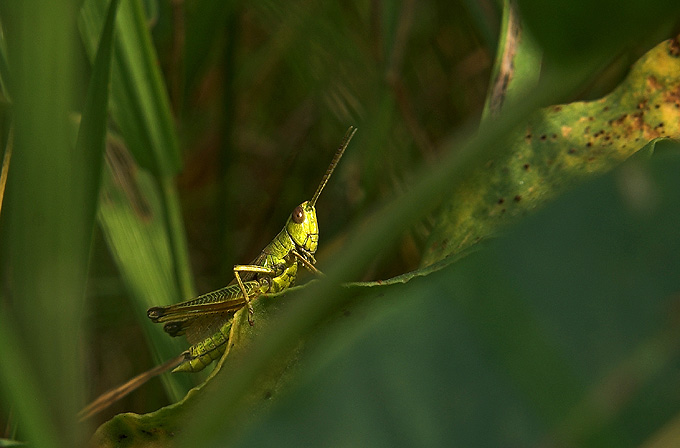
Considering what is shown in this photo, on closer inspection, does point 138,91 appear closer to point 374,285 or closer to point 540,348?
point 374,285

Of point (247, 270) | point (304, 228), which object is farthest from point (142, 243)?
point (304, 228)

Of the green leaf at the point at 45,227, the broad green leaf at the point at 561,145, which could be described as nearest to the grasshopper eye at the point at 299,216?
the broad green leaf at the point at 561,145

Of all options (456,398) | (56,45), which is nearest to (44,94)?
(56,45)

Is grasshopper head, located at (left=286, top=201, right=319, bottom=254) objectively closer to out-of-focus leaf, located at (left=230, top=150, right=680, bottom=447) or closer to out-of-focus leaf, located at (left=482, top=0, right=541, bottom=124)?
out-of-focus leaf, located at (left=482, top=0, right=541, bottom=124)

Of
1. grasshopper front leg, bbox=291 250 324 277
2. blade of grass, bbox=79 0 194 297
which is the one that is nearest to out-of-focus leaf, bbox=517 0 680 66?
blade of grass, bbox=79 0 194 297

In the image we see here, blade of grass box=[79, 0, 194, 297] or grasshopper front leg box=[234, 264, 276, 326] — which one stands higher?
A: blade of grass box=[79, 0, 194, 297]

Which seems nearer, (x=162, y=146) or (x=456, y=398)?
(x=456, y=398)

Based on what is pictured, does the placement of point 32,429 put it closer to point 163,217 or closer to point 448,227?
point 448,227
